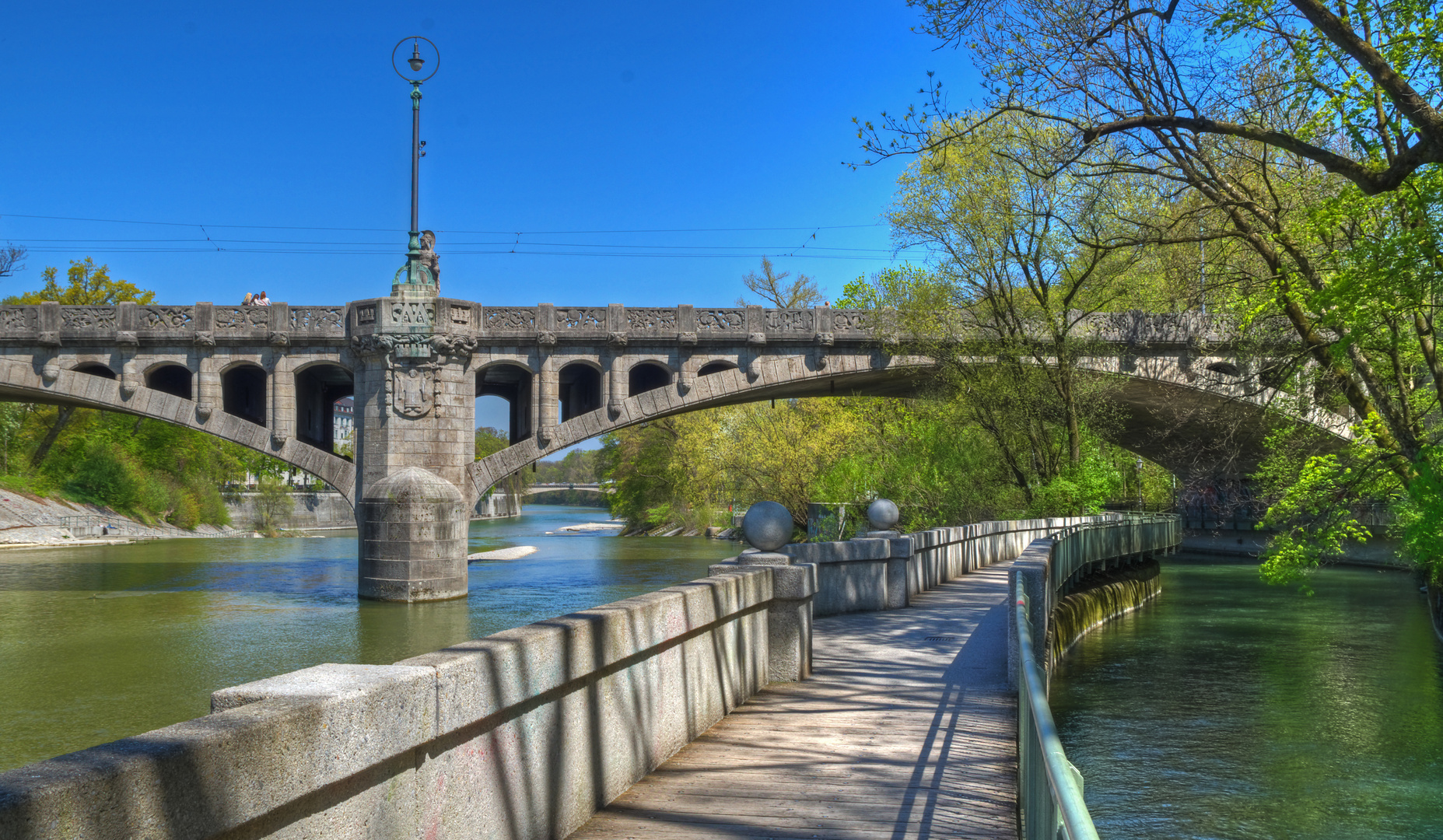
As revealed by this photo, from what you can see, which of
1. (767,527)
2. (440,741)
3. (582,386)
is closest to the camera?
(440,741)

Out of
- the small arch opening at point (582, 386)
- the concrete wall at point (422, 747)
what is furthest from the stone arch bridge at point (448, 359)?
the concrete wall at point (422, 747)

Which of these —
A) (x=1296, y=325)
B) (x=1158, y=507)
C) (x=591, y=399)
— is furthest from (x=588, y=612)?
(x=1158, y=507)

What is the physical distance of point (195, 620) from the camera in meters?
25.8

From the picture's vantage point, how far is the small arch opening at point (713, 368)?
113 ft

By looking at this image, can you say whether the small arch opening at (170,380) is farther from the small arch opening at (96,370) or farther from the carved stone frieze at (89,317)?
the carved stone frieze at (89,317)

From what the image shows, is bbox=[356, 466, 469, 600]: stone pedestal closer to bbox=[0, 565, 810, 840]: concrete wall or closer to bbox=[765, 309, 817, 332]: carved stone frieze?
bbox=[765, 309, 817, 332]: carved stone frieze

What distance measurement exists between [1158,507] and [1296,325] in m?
42.9

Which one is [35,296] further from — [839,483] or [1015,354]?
[1015,354]

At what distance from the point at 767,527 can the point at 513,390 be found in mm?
30405

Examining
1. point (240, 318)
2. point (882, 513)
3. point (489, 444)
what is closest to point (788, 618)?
point (882, 513)

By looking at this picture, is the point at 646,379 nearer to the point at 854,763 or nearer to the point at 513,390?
the point at 513,390

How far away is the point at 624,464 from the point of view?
213 ft

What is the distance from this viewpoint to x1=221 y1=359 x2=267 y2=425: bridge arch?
36.7m

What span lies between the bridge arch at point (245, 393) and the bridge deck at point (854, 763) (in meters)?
29.3
